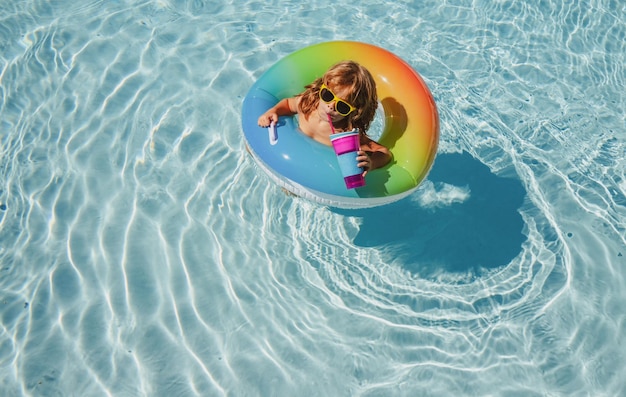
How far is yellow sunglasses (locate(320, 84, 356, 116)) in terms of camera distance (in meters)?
3.09

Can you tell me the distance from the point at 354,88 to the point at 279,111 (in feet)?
1.74

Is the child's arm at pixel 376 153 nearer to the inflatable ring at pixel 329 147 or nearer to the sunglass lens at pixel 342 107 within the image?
the inflatable ring at pixel 329 147

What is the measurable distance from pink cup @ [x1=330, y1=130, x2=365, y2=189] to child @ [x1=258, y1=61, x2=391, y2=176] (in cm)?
3

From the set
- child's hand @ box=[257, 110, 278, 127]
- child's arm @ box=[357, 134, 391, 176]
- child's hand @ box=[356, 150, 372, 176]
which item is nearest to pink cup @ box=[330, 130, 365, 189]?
child's hand @ box=[356, 150, 372, 176]

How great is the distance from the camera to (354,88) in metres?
3.12

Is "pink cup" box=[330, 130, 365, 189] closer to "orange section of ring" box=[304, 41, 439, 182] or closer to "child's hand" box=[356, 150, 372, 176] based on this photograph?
"child's hand" box=[356, 150, 372, 176]

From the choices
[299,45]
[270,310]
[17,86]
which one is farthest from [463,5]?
[17,86]

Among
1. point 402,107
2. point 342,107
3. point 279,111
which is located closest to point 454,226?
point 402,107

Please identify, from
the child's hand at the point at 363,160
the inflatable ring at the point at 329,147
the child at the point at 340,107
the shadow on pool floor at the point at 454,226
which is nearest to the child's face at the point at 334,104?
the child at the point at 340,107

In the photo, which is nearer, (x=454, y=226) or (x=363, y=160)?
(x=363, y=160)

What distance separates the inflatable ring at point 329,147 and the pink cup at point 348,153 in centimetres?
7

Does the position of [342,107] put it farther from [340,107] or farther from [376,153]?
[376,153]

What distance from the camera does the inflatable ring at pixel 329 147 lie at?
10.3ft

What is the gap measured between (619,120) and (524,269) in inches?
65.3
